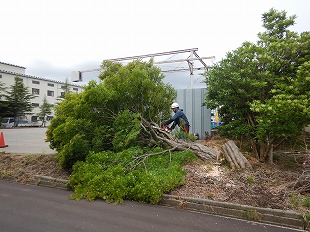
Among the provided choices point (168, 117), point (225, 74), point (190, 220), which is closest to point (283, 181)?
point (190, 220)

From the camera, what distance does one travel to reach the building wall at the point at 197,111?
10930 mm

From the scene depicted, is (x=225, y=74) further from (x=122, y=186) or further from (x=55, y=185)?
(x=55, y=185)

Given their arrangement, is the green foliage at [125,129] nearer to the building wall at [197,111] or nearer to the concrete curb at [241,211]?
the concrete curb at [241,211]

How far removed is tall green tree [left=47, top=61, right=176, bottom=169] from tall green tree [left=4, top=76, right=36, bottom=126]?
107ft

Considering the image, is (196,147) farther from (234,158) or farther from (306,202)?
(306,202)

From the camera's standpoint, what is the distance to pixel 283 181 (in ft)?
16.5

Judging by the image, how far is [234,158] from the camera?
5.90 metres

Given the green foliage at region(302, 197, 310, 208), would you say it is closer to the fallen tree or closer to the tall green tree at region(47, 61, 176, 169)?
the fallen tree

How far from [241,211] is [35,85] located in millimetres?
46511

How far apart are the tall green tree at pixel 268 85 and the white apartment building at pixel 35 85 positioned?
116 ft

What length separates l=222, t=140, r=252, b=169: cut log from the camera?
5.79 metres

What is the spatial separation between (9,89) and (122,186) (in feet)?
126

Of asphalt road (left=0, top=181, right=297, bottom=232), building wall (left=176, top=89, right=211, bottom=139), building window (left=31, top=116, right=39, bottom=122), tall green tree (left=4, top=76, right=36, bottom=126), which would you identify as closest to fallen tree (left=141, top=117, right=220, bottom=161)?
asphalt road (left=0, top=181, right=297, bottom=232)

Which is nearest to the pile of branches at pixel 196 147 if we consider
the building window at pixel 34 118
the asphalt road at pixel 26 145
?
the asphalt road at pixel 26 145
